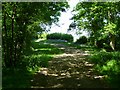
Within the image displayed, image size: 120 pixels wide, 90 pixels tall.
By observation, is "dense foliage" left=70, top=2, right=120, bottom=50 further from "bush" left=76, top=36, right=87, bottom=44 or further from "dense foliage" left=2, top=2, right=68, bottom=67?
"bush" left=76, top=36, right=87, bottom=44

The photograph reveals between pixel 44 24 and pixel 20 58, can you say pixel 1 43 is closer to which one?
pixel 20 58

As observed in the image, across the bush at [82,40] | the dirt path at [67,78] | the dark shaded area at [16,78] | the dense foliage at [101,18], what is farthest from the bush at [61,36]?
the dark shaded area at [16,78]

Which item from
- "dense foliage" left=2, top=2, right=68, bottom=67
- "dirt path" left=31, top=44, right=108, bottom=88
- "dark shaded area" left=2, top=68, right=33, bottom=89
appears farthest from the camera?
"dense foliage" left=2, top=2, right=68, bottom=67

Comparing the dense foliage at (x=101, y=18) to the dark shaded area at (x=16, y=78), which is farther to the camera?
the dense foliage at (x=101, y=18)

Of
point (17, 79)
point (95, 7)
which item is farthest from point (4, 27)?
point (95, 7)

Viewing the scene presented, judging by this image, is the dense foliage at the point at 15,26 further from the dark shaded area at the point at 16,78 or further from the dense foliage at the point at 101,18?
the dense foliage at the point at 101,18

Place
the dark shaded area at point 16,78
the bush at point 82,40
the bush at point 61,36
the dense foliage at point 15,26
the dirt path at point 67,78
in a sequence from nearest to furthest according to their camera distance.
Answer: the dark shaded area at point 16,78, the dirt path at point 67,78, the dense foliage at point 15,26, the bush at point 82,40, the bush at point 61,36

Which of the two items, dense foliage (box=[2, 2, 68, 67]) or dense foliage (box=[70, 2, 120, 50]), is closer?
dense foliage (box=[2, 2, 68, 67])

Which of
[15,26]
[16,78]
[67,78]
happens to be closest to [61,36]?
[15,26]

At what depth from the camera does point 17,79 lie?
414 inches

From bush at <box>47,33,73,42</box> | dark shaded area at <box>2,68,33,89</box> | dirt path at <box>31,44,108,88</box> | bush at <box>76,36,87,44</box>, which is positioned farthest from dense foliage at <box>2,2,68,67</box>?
bush at <box>47,33,73,42</box>

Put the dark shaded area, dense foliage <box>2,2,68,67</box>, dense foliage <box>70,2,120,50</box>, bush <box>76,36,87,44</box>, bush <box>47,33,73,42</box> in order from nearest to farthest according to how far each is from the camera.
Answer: the dark shaded area < dense foliage <box>2,2,68,67</box> < dense foliage <box>70,2,120,50</box> < bush <box>76,36,87,44</box> < bush <box>47,33,73,42</box>

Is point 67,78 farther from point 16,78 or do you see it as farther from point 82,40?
point 82,40

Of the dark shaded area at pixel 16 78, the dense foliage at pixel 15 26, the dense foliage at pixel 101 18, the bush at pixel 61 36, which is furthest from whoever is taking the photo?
the bush at pixel 61 36
